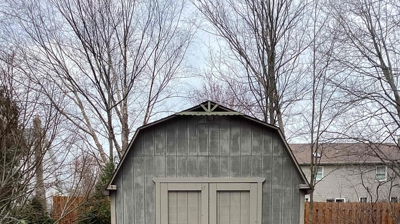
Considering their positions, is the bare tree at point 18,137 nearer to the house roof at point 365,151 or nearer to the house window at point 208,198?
the house window at point 208,198

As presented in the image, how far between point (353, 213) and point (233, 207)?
6.09 metres

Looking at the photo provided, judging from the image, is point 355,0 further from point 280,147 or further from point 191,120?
point 191,120

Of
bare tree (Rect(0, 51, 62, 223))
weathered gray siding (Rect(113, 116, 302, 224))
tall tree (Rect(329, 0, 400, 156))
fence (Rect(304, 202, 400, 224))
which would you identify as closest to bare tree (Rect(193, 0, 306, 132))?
tall tree (Rect(329, 0, 400, 156))

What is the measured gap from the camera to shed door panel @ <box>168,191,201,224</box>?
482cm

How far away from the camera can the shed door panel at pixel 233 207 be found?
4.85 m

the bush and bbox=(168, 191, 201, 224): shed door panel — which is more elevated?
bbox=(168, 191, 201, 224): shed door panel

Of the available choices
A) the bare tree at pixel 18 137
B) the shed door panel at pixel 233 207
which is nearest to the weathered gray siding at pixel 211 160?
the shed door panel at pixel 233 207

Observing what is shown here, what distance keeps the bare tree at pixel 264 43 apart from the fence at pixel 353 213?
3117 mm

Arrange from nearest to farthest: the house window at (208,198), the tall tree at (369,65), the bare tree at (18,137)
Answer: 1. the bare tree at (18,137)
2. the house window at (208,198)
3. the tall tree at (369,65)

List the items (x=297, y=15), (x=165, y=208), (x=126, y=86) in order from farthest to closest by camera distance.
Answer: (x=126, y=86) < (x=297, y=15) < (x=165, y=208)

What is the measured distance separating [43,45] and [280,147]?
7963 mm

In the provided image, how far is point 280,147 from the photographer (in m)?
4.91

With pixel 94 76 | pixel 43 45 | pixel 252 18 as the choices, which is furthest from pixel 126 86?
pixel 252 18

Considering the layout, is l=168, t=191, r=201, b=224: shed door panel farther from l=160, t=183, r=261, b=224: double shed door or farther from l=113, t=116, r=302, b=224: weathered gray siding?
l=113, t=116, r=302, b=224: weathered gray siding
